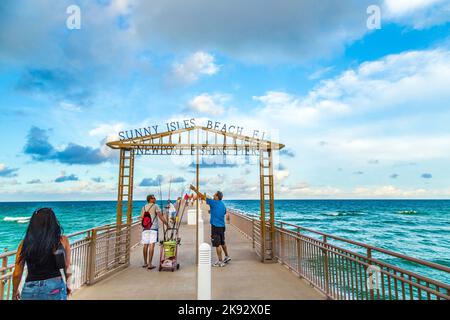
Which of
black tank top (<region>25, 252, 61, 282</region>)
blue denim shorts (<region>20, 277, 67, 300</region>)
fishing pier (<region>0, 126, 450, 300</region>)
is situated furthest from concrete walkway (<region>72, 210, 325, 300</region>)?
black tank top (<region>25, 252, 61, 282</region>)

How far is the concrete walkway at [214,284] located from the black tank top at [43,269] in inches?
94.2

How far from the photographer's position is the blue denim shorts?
281 centimetres

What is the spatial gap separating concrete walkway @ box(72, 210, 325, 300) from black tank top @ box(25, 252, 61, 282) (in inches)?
94.2

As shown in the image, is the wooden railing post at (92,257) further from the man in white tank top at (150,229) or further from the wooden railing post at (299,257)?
the wooden railing post at (299,257)

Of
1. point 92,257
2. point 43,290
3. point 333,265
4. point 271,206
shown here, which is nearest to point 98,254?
point 92,257

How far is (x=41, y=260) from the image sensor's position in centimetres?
284

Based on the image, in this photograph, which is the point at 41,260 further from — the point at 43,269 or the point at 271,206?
the point at 271,206

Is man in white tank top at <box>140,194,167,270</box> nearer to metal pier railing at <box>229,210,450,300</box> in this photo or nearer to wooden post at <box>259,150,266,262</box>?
wooden post at <box>259,150,266,262</box>

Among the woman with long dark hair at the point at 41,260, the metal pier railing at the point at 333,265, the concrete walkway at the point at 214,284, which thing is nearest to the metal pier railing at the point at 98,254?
the concrete walkway at the point at 214,284

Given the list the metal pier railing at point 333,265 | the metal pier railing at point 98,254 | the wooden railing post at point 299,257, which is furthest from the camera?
the wooden railing post at point 299,257

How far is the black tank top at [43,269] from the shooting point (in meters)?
2.83
